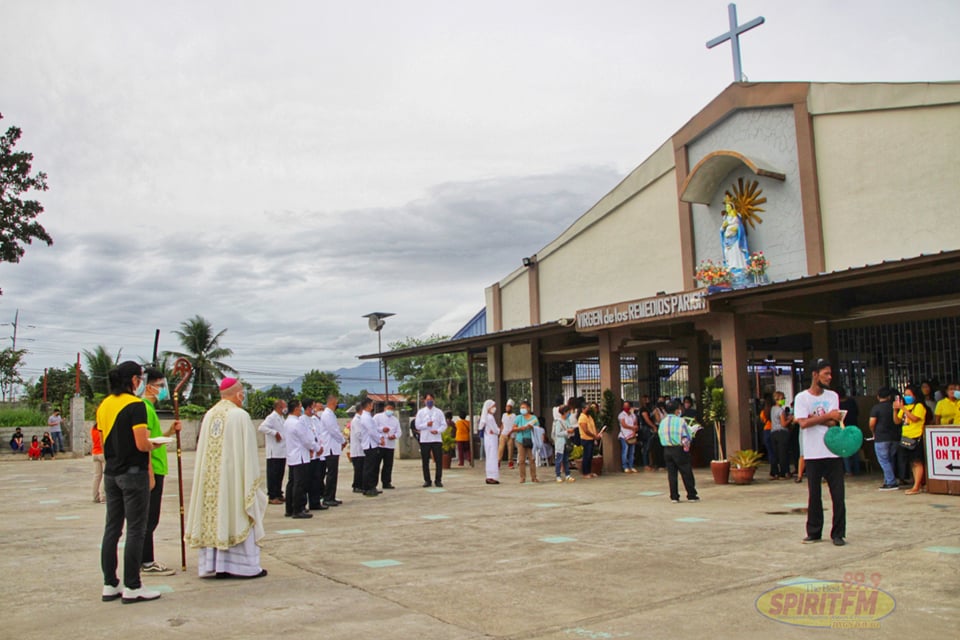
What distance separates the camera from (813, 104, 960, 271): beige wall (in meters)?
14.9

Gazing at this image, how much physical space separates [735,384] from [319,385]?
4361cm

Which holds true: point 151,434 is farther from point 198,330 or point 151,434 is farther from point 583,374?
point 198,330

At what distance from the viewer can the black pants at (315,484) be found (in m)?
12.7

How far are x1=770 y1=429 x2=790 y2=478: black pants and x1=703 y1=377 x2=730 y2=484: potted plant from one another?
3.01 ft

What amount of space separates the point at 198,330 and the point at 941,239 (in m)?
43.0

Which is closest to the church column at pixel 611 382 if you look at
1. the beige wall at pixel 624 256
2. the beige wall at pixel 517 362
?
the beige wall at pixel 624 256

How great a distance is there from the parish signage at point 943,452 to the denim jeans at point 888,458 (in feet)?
2.66

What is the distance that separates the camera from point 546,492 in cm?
1474

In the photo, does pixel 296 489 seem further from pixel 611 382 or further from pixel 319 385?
pixel 319 385

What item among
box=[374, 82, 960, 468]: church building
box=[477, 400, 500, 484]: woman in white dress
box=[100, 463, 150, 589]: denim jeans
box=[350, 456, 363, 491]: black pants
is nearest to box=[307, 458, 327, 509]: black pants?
box=[350, 456, 363, 491]: black pants

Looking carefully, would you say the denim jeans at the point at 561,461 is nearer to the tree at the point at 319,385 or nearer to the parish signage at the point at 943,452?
the parish signage at the point at 943,452

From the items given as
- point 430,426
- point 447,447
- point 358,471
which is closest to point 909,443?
point 430,426

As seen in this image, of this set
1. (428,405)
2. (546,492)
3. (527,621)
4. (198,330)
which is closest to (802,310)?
(546,492)

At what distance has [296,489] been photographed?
12.0 m
